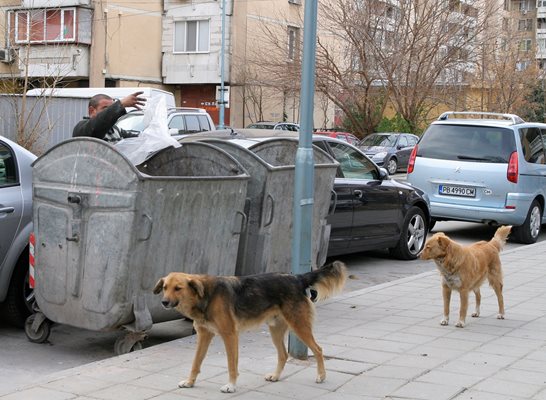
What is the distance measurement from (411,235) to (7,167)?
6.37m

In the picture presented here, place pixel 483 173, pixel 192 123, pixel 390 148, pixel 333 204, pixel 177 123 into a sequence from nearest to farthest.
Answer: pixel 333 204 → pixel 483 173 → pixel 177 123 → pixel 192 123 → pixel 390 148

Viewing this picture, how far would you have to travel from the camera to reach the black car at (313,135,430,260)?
10719mm

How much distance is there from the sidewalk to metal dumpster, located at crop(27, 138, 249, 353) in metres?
0.49

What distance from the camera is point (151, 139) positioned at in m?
7.57

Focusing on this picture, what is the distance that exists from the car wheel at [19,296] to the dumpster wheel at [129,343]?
4.30 ft

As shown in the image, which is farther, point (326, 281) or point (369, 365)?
point (369, 365)

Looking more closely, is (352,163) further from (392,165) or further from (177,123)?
(392,165)

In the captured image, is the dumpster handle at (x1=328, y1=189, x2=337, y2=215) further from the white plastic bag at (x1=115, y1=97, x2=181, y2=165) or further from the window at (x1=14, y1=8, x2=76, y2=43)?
the window at (x1=14, y1=8, x2=76, y2=43)

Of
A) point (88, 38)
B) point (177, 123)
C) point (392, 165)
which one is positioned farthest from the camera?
point (88, 38)

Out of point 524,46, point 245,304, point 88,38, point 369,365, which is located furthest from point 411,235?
point 524,46

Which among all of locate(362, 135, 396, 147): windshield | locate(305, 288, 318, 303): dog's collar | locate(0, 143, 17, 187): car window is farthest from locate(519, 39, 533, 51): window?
locate(305, 288, 318, 303): dog's collar

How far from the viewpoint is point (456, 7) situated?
122ft

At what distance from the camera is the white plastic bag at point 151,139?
24.7ft

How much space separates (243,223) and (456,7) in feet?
104
